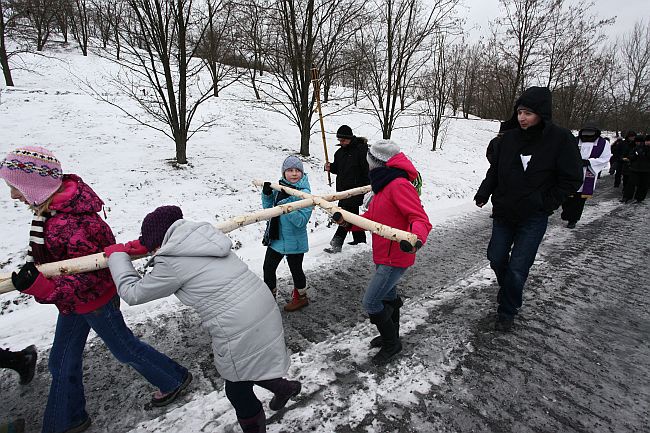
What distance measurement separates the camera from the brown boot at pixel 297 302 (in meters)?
3.89

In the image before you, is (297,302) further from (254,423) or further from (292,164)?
(254,423)

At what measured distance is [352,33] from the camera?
10.4 metres

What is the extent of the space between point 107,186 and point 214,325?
7133mm

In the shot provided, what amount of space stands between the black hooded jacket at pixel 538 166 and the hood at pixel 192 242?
2.78 m

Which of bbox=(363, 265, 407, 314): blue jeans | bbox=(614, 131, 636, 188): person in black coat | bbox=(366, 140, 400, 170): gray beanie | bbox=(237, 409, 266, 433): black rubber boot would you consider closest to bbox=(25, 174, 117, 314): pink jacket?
bbox=(237, 409, 266, 433): black rubber boot

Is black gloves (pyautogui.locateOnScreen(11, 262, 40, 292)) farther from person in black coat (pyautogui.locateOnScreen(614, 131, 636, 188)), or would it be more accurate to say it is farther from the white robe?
person in black coat (pyautogui.locateOnScreen(614, 131, 636, 188))

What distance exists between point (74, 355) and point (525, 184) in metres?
3.99

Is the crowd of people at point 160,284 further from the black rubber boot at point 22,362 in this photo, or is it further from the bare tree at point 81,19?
the bare tree at point 81,19

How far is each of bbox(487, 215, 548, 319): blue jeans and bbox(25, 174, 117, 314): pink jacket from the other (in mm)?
3578

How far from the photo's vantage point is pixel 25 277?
75.4 inches

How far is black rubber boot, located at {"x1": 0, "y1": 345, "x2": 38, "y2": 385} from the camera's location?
272cm

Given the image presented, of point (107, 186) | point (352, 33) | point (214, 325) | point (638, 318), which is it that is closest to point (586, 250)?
point (638, 318)

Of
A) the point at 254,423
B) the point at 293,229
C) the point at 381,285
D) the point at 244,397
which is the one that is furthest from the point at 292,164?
the point at 254,423

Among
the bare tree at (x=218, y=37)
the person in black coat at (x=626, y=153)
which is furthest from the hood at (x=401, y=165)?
the person in black coat at (x=626, y=153)
